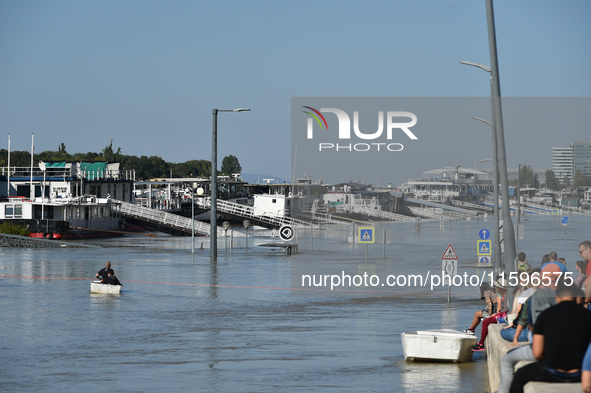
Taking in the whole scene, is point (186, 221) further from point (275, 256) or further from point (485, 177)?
point (485, 177)

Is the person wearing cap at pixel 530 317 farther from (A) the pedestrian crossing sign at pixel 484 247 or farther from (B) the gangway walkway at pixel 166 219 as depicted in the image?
(B) the gangway walkway at pixel 166 219

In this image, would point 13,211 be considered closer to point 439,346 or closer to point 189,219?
point 189,219

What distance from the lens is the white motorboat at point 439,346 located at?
49.8ft

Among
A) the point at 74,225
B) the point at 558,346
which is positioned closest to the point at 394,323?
the point at 558,346

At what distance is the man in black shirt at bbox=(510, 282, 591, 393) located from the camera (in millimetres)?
7621

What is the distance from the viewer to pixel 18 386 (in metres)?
13.3

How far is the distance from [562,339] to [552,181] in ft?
61.4

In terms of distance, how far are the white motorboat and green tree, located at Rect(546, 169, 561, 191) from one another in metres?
10.4

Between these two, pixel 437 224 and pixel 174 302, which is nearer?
pixel 174 302

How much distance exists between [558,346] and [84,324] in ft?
51.3

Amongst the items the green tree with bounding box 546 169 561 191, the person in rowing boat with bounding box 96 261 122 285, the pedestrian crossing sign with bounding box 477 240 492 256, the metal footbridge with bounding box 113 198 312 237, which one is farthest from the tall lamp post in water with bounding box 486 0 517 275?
the metal footbridge with bounding box 113 198 312 237

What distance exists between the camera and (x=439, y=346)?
50.2 feet

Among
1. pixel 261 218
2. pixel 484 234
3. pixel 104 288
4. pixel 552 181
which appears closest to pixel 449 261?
pixel 552 181

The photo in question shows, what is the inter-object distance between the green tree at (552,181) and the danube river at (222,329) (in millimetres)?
4134
